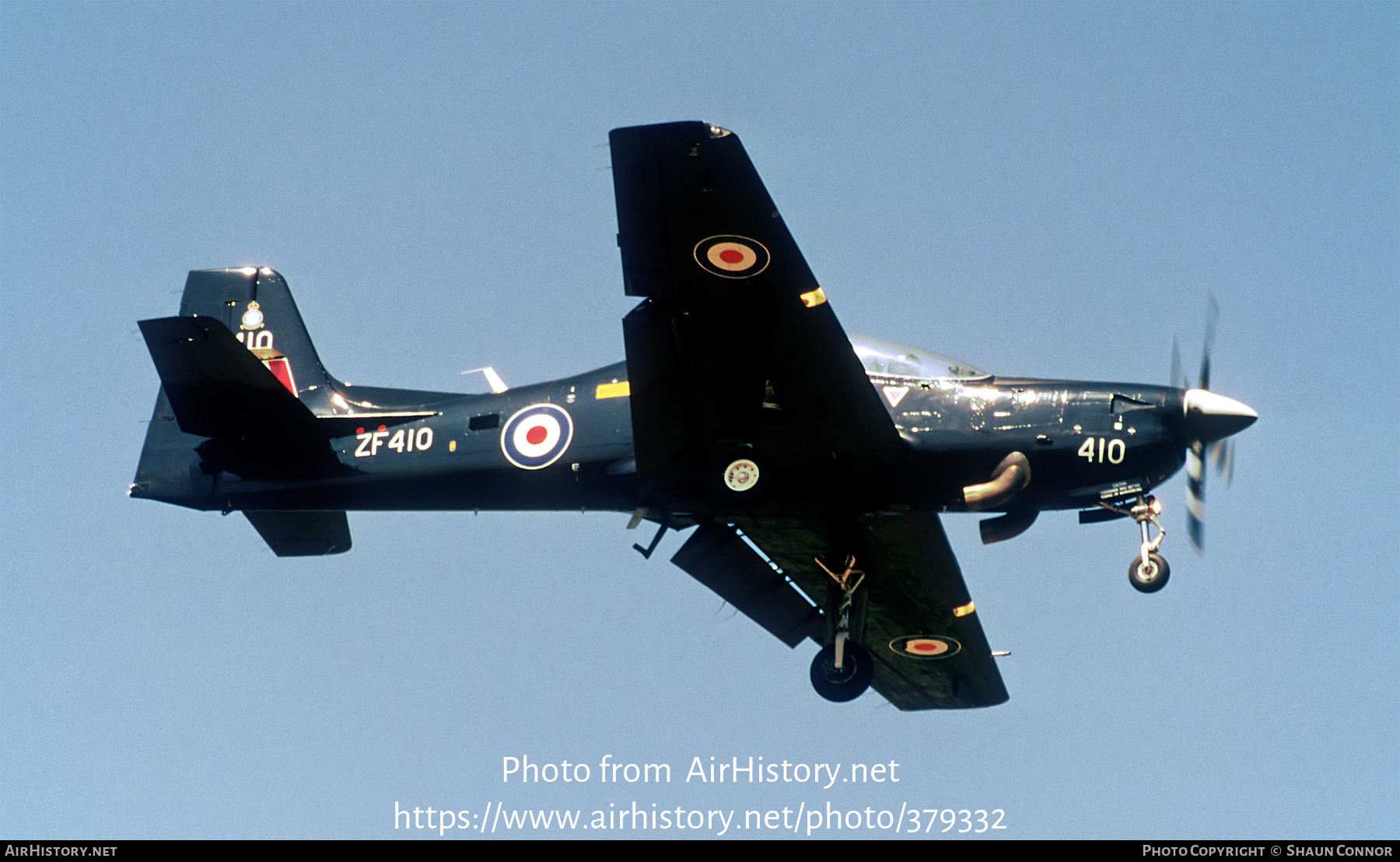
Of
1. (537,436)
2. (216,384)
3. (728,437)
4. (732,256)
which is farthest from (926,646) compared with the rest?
(216,384)

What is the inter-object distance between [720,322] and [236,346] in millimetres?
5082

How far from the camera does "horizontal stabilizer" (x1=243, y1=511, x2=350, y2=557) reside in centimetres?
1861

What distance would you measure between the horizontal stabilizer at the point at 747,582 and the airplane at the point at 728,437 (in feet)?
0.09

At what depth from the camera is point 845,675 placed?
1742 cm

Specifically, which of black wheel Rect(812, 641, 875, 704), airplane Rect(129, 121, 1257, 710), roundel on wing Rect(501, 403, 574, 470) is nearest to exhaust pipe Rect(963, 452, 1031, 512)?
airplane Rect(129, 121, 1257, 710)

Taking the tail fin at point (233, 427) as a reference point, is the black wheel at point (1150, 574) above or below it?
below

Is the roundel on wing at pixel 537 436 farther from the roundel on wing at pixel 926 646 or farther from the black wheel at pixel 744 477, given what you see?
the roundel on wing at pixel 926 646

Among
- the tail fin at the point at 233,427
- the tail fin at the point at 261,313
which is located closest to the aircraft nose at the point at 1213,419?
the tail fin at the point at 233,427

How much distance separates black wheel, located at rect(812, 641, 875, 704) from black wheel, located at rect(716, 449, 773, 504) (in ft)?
6.95

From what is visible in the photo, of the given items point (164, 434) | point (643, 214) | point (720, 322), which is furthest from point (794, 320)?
point (164, 434)

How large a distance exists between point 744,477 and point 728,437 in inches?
16.4

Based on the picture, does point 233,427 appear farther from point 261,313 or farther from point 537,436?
point 537,436

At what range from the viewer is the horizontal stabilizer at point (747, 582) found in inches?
720

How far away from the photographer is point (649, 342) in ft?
52.0
